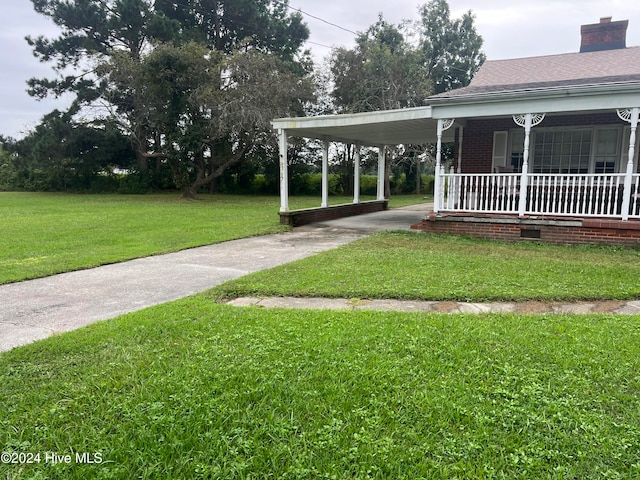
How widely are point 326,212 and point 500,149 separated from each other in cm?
537

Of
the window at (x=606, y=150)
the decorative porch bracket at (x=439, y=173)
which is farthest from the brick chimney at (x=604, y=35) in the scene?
the decorative porch bracket at (x=439, y=173)

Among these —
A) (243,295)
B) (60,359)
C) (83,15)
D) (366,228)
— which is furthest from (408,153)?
(60,359)

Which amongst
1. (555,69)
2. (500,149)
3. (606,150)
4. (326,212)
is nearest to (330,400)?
(500,149)

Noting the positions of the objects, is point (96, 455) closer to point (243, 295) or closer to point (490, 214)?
point (243, 295)

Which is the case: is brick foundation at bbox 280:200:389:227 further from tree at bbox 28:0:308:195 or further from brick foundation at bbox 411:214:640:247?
tree at bbox 28:0:308:195

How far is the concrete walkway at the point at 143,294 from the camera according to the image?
427cm

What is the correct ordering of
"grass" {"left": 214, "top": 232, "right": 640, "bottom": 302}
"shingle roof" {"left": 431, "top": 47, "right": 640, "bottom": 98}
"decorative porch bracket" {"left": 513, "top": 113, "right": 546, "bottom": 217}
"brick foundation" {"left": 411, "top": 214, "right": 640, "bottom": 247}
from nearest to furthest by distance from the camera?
1. "grass" {"left": 214, "top": 232, "right": 640, "bottom": 302}
2. "brick foundation" {"left": 411, "top": 214, "right": 640, "bottom": 247}
3. "decorative porch bracket" {"left": 513, "top": 113, "right": 546, "bottom": 217}
4. "shingle roof" {"left": 431, "top": 47, "right": 640, "bottom": 98}

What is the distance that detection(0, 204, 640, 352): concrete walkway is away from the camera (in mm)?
4273

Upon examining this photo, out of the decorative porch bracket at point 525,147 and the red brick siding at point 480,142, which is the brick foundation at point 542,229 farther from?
the red brick siding at point 480,142

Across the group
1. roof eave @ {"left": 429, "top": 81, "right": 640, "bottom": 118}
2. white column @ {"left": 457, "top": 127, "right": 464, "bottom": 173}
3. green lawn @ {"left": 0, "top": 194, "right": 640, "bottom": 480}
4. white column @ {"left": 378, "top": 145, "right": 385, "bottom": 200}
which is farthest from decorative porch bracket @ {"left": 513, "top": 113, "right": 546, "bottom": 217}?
white column @ {"left": 378, "top": 145, "right": 385, "bottom": 200}

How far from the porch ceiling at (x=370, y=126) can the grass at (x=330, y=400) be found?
759cm

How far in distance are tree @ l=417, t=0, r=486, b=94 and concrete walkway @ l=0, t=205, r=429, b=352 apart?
28.5 metres

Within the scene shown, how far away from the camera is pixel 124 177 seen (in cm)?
3062

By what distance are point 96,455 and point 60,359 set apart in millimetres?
1324
